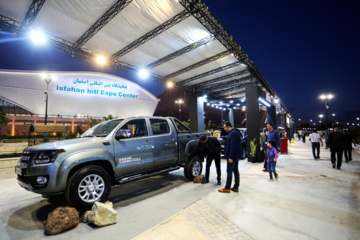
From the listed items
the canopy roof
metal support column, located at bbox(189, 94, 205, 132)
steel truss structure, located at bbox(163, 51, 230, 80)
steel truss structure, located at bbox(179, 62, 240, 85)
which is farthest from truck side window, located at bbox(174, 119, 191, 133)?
metal support column, located at bbox(189, 94, 205, 132)

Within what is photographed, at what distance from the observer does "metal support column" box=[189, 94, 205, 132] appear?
1523cm

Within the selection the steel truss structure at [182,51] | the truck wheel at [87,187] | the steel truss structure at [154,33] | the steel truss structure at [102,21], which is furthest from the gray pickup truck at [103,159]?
the steel truss structure at [182,51]

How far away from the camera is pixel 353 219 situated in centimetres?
329

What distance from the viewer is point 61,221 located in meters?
3.00

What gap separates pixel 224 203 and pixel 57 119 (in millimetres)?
42400

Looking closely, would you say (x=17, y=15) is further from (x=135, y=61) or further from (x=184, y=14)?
(x=184, y=14)

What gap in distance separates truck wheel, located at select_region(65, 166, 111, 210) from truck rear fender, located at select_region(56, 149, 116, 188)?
5.5 inches

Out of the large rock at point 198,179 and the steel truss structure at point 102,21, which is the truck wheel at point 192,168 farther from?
the steel truss structure at point 102,21

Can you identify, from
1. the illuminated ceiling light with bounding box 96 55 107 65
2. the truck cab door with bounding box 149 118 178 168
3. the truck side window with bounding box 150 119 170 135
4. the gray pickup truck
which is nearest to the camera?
the gray pickup truck

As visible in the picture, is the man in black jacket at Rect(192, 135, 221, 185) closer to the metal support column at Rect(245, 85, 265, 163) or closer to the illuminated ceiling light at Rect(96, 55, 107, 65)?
the metal support column at Rect(245, 85, 265, 163)

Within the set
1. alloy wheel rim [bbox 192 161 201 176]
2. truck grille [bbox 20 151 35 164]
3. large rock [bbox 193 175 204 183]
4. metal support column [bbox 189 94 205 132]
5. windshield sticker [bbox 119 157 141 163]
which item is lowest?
large rock [bbox 193 175 204 183]

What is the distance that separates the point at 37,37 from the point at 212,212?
9320 mm

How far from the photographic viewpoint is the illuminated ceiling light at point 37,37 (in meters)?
7.51

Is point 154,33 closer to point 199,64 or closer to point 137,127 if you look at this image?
point 199,64
